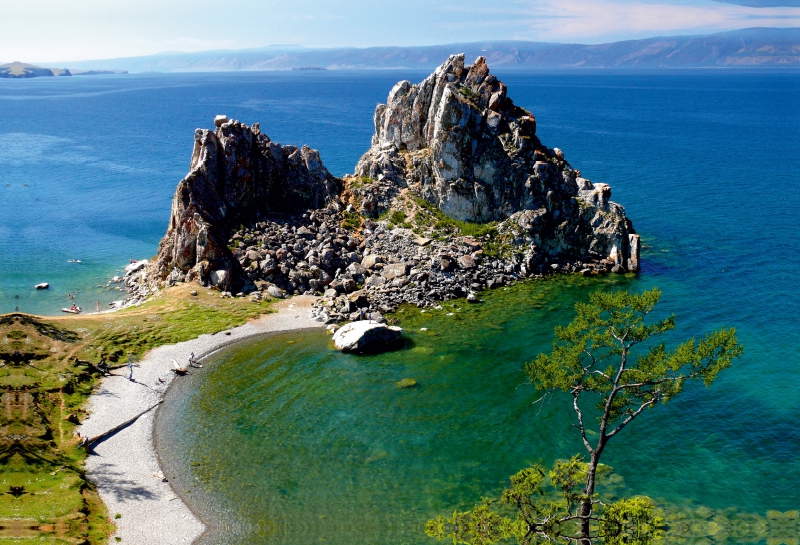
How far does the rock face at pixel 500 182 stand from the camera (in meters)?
83.4

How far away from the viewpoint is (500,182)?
8500 cm

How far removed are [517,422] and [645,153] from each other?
124120 millimetres

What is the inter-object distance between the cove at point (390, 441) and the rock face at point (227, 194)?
16863 millimetres

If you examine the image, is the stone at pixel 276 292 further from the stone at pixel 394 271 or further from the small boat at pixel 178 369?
the small boat at pixel 178 369

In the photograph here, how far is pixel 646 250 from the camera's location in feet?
295

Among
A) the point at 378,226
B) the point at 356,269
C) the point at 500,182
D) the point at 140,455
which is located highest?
the point at 500,182

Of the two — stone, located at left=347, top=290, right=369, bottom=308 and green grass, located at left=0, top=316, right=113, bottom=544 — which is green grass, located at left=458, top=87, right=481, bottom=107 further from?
green grass, located at left=0, top=316, right=113, bottom=544

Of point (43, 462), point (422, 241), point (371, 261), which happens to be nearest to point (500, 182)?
point (422, 241)

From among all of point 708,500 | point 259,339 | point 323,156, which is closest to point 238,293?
point 259,339

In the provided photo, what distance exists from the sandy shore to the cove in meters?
1.38

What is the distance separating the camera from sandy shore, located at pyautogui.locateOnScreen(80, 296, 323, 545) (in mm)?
40125

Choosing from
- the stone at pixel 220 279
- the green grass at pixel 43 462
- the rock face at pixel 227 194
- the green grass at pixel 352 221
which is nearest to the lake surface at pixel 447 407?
the green grass at pixel 43 462

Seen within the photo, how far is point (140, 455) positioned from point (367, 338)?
956 inches

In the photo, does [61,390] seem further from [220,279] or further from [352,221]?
[352,221]
